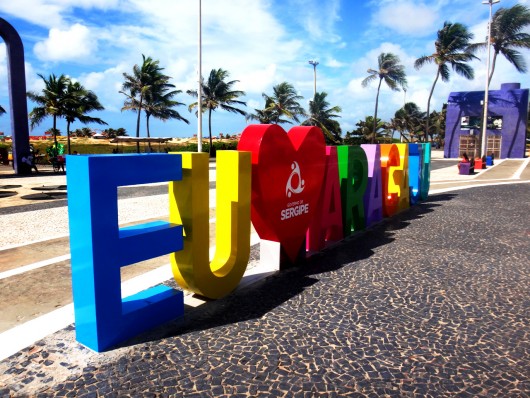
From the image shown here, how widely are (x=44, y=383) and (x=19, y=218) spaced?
25.3ft

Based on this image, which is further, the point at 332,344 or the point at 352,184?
the point at 352,184

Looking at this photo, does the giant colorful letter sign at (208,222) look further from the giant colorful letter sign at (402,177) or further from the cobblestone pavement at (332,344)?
the giant colorful letter sign at (402,177)

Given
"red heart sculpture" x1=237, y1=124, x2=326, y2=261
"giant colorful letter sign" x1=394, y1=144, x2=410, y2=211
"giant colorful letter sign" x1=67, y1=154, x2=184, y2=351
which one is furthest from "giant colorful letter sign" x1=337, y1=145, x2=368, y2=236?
"giant colorful letter sign" x1=67, y1=154, x2=184, y2=351

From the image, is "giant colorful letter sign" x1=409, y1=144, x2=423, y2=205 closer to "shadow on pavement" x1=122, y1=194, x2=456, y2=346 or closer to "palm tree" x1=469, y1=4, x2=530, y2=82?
"shadow on pavement" x1=122, y1=194, x2=456, y2=346

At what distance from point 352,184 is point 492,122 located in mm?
37584

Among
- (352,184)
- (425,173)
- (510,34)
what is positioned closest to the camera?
(352,184)

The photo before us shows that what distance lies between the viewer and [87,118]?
32156mm

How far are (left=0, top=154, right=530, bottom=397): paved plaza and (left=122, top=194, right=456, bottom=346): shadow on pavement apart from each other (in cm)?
2

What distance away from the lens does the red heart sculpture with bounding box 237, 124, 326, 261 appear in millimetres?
5426

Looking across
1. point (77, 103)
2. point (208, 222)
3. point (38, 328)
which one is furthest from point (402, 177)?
point (77, 103)

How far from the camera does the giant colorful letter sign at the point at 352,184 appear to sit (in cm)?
779

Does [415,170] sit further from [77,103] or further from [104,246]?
[77,103]

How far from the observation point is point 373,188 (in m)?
9.21

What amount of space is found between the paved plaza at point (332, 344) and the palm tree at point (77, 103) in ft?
91.3
